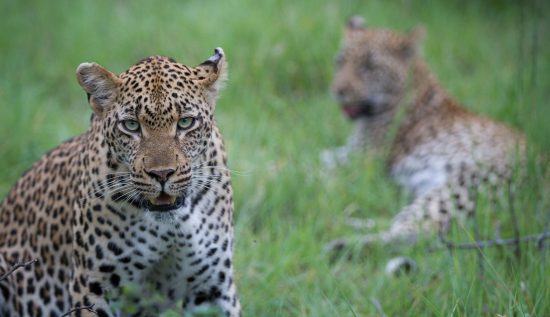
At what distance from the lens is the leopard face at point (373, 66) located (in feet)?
Answer: 29.9

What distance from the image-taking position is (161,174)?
158 inches

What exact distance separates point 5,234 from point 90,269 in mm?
1012

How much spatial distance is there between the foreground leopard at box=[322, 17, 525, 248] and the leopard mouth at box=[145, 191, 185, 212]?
8.26 ft

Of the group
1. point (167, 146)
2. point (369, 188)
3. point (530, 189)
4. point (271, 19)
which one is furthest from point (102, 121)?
point (271, 19)

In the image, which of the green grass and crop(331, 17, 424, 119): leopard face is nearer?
the green grass

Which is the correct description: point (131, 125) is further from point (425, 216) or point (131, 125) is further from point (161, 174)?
point (425, 216)

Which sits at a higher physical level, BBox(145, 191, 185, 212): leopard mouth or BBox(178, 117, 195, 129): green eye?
BBox(178, 117, 195, 129): green eye

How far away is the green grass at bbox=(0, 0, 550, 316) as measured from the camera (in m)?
5.53

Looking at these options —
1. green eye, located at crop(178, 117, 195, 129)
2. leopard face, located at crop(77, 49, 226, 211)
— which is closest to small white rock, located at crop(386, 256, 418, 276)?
leopard face, located at crop(77, 49, 226, 211)

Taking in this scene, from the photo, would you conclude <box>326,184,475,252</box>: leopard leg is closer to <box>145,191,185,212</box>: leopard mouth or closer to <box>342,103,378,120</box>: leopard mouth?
<box>342,103,378,120</box>: leopard mouth

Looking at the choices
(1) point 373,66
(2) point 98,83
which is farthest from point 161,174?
(1) point 373,66

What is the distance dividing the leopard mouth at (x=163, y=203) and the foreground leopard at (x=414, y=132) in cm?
252

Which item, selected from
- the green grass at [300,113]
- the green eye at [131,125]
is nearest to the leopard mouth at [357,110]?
the green grass at [300,113]

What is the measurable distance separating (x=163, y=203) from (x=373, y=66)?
5382mm
